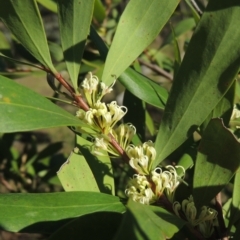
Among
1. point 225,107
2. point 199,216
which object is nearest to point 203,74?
point 225,107

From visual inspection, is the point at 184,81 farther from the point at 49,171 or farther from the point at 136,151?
the point at 49,171

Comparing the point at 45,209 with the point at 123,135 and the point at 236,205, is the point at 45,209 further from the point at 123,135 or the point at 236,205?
the point at 236,205

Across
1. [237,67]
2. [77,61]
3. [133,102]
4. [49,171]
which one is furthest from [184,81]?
[49,171]

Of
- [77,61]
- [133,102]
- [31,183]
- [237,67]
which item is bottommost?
[31,183]

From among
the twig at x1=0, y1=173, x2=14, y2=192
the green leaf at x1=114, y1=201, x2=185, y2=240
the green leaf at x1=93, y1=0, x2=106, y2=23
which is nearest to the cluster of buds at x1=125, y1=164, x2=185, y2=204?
the green leaf at x1=114, y1=201, x2=185, y2=240

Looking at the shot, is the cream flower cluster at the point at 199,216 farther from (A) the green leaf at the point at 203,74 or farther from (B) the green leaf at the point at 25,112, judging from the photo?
(B) the green leaf at the point at 25,112

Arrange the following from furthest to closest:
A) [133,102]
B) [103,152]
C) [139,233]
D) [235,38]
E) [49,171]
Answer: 1. [49,171]
2. [133,102]
3. [103,152]
4. [235,38]
5. [139,233]
